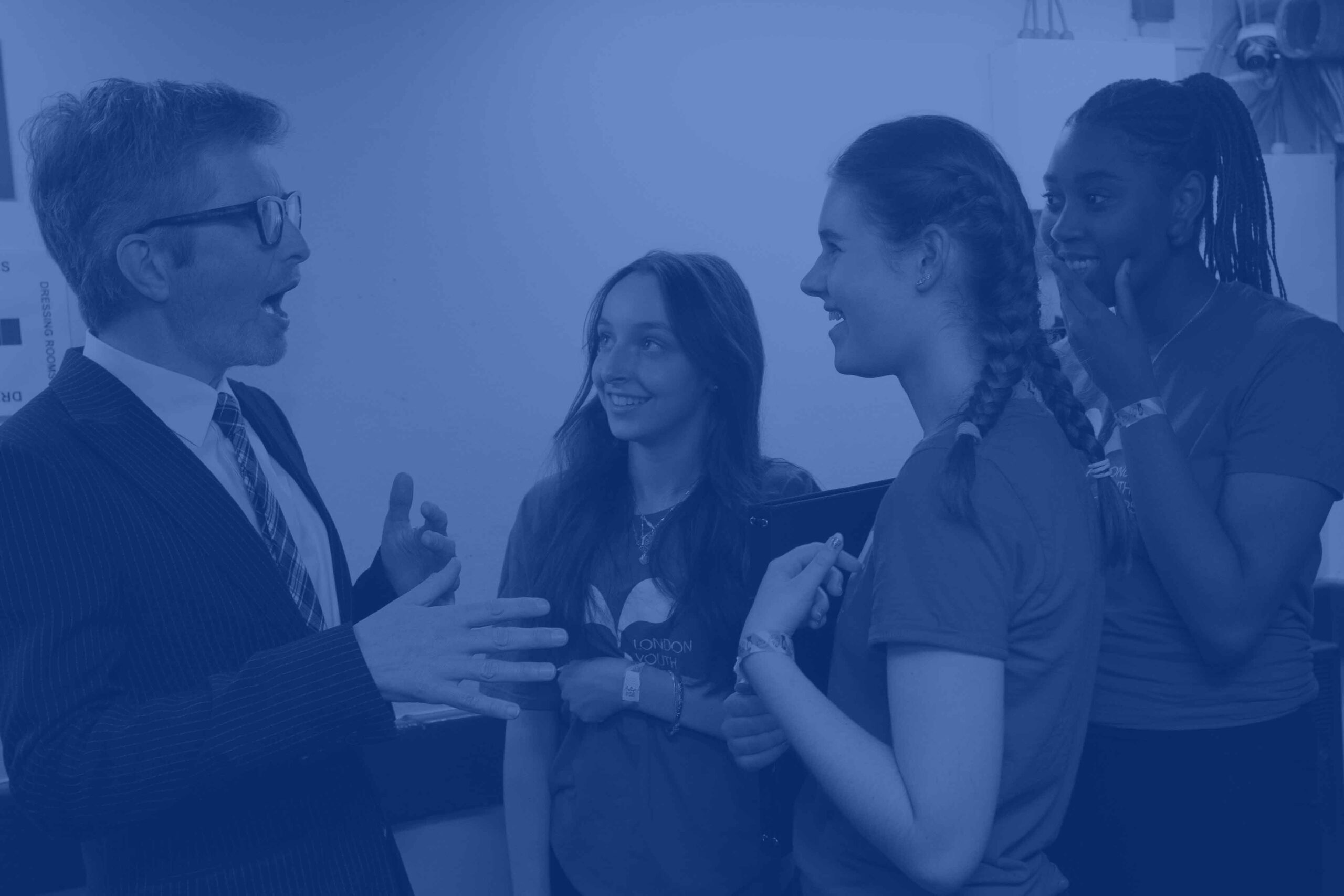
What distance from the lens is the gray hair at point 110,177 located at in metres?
1.14

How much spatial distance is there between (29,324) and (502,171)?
30.4 inches

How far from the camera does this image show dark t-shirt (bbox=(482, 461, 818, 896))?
1.38 metres

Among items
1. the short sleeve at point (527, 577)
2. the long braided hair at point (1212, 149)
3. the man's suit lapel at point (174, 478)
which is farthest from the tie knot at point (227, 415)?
the long braided hair at point (1212, 149)

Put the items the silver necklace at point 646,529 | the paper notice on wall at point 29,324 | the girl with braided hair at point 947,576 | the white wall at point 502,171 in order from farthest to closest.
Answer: the white wall at point 502,171
the paper notice on wall at point 29,324
the silver necklace at point 646,529
the girl with braided hair at point 947,576

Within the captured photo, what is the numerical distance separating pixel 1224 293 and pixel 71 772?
1.42 m

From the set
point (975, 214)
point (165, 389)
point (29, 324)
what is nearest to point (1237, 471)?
point (975, 214)

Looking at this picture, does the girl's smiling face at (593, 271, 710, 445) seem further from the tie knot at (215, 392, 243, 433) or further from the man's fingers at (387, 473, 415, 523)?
the tie knot at (215, 392, 243, 433)

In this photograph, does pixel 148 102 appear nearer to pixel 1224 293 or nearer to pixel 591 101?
pixel 591 101

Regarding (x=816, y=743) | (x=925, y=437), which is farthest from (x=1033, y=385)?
(x=816, y=743)

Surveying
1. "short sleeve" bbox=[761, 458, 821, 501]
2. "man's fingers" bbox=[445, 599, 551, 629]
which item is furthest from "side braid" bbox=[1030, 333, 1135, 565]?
"man's fingers" bbox=[445, 599, 551, 629]

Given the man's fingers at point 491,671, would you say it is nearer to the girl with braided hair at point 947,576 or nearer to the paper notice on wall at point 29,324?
the girl with braided hair at point 947,576

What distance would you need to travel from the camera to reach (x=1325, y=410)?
50.6 inches

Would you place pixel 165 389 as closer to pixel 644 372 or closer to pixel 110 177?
pixel 110 177

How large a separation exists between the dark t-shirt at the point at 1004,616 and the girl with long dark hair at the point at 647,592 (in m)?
0.37
